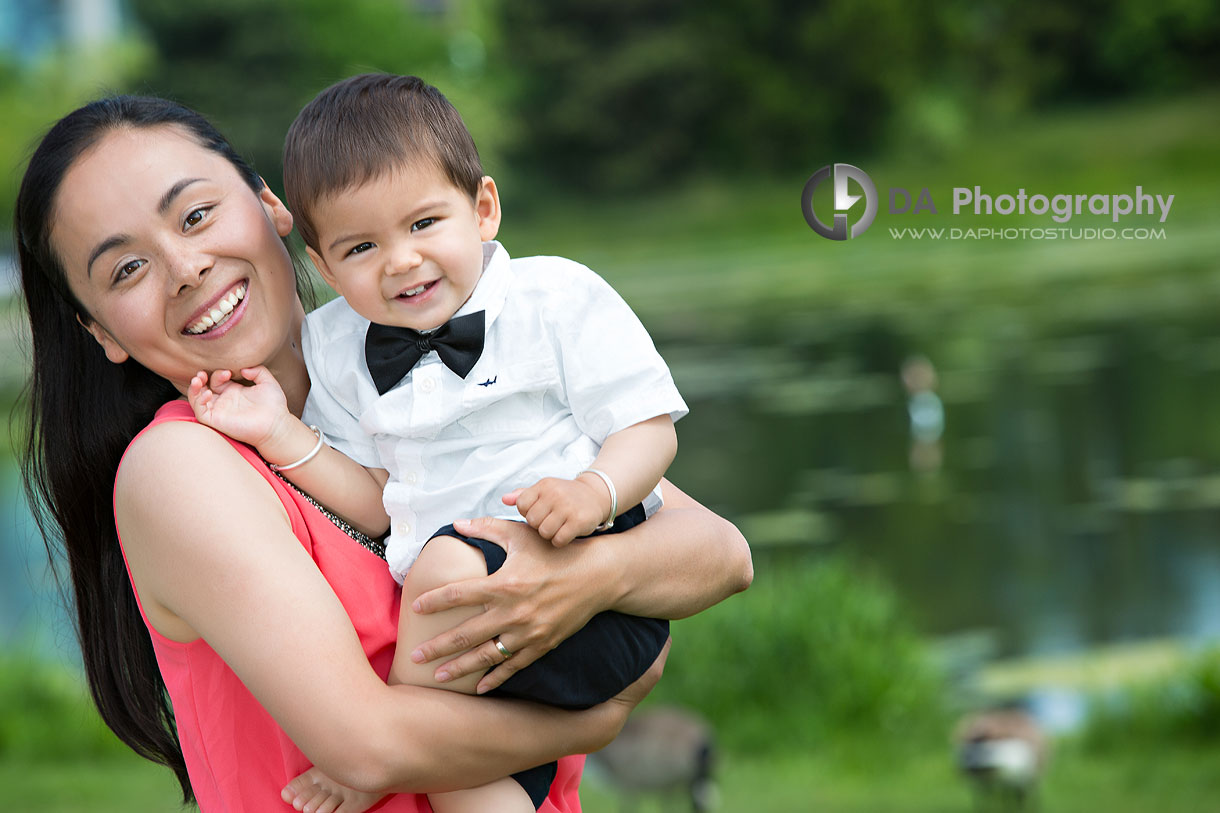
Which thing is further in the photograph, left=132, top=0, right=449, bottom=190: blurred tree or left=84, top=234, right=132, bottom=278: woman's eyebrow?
left=132, top=0, right=449, bottom=190: blurred tree

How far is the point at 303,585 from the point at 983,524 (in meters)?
9.29

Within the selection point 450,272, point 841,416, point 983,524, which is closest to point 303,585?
point 450,272

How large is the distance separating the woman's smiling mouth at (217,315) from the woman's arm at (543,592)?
301 mm

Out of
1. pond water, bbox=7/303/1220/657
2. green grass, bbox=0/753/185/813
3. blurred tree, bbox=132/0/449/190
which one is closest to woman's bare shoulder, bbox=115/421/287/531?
green grass, bbox=0/753/185/813

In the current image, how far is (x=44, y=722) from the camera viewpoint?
4887mm

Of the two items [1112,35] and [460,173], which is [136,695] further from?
[1112,35]

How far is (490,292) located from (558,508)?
0.86 feet

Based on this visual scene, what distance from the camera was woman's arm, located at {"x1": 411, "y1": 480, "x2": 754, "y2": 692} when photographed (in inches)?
→ 40.1

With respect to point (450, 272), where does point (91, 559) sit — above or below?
below

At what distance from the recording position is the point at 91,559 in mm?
1237

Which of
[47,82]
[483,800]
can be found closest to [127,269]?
[483,800]

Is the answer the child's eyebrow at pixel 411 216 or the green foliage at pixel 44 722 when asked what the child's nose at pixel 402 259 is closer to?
the child's eyebrow at pixel 411 216

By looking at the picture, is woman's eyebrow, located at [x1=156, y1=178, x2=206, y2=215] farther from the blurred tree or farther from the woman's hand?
the blurred tree

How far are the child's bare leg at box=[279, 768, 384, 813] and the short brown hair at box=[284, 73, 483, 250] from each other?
0.50 meters
